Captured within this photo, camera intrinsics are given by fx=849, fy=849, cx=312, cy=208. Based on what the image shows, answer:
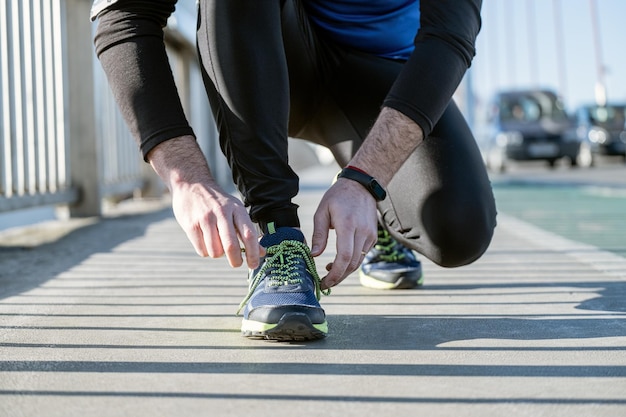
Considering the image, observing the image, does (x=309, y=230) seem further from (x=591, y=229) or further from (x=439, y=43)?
(x=439, y=43)

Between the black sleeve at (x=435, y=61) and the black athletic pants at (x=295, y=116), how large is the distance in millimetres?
299

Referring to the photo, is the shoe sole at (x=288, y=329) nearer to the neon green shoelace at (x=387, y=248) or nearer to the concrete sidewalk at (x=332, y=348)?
the concrete sidewalk at (x=332, y=348)

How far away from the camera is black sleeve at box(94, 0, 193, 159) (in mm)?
1823

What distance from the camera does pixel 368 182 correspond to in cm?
177

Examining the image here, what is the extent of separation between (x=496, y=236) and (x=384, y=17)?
1937mm

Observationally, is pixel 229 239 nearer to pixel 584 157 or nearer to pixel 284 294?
pixel 284 294

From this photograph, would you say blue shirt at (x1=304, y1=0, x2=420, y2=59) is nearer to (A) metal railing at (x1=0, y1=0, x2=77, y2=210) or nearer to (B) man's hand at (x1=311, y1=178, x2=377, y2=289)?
(B) man's hand at (x1=311, y1=178, x2=377, y2=289)

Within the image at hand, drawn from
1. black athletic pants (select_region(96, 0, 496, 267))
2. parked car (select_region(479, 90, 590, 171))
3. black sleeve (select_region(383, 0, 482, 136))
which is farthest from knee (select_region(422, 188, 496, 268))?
parked car (select_region(479, 90, 590, 171))

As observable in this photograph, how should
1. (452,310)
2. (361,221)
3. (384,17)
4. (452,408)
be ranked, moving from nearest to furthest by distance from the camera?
(452,408) < (361,221) < (452,310) < (384,17)

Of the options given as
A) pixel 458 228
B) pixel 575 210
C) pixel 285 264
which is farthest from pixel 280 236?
pixel 575 210

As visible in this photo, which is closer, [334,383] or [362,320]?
[334,383]

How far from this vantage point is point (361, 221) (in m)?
1.70

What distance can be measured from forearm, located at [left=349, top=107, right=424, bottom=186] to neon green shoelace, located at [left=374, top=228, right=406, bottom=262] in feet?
2.81

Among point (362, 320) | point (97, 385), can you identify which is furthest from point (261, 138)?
point (97, 385)
